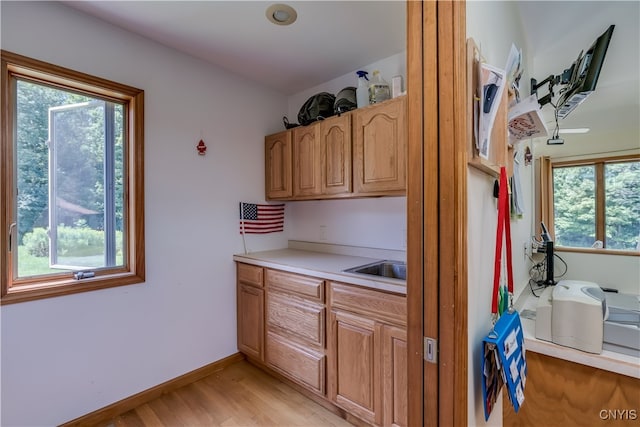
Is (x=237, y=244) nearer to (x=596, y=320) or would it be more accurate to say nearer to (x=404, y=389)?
(x=404, y=389)

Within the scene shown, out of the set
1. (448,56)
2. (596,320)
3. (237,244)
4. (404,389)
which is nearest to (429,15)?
(448,56)

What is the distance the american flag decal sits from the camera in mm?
2594

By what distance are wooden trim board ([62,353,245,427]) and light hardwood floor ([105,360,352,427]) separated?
34 millimetres

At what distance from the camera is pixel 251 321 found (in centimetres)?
239

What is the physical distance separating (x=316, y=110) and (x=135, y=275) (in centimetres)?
177

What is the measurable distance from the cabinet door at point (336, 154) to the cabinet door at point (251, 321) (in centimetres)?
101

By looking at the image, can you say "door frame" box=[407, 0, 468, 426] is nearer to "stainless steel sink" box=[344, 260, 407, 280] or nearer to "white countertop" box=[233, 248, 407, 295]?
"white countertop" box=[233, 248, 407, 295]

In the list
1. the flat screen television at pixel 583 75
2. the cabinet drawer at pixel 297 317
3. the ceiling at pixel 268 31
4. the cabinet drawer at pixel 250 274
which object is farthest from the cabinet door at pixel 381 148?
the cabinet drawer at pixel 250 274

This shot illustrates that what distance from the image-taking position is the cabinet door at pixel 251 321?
7.56 ft

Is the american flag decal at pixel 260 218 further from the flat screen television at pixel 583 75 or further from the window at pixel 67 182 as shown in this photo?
the flat screen television at pixel 583 75

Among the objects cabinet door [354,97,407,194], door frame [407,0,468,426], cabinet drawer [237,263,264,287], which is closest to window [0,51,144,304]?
cabinet drawer [237,263,264,287]

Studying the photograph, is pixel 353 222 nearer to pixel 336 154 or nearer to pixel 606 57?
pixel 336 154

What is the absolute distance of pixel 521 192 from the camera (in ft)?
4.61

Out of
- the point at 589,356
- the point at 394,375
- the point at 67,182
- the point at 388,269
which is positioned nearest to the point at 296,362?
the point at 394,375
